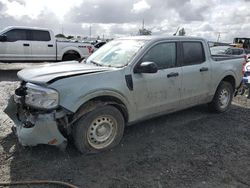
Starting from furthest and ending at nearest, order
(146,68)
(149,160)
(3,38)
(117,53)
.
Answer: (3,38)
(117,53)
(146,68)
(149,160)

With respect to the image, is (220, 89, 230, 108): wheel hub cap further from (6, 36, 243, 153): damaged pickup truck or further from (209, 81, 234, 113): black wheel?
(6, 36, 243, 153): damaged pickup truck

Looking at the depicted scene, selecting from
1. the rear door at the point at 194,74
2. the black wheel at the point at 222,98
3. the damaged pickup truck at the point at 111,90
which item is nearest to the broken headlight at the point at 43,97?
the damaged pickup truck at the point at 111,90

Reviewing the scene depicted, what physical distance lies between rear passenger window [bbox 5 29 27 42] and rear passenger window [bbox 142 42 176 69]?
928 cm

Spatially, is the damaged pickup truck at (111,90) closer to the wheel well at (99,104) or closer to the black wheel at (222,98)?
the wheel well at (99,104)

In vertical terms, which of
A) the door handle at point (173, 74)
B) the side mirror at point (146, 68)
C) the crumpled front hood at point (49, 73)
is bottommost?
the door handle at point (173, 74)

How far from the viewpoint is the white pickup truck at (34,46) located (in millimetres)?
11883

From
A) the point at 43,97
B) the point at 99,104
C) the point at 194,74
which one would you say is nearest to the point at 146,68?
the point at 99,104

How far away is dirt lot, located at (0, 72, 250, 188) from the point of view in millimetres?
3398

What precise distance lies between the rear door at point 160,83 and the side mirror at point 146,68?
0.09 m

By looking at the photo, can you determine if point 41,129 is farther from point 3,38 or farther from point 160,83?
point 3,38

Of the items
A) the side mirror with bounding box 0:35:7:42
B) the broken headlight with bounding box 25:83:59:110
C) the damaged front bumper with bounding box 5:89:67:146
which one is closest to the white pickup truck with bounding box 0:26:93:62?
the side mirror with bounding box 0:35:7:42

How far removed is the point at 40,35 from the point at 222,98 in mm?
9424

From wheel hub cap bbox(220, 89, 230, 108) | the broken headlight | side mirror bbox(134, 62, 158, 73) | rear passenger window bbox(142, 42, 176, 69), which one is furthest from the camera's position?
wheel hub cap bbox(220, 89, 230, 108)

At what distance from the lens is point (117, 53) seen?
4668mm
